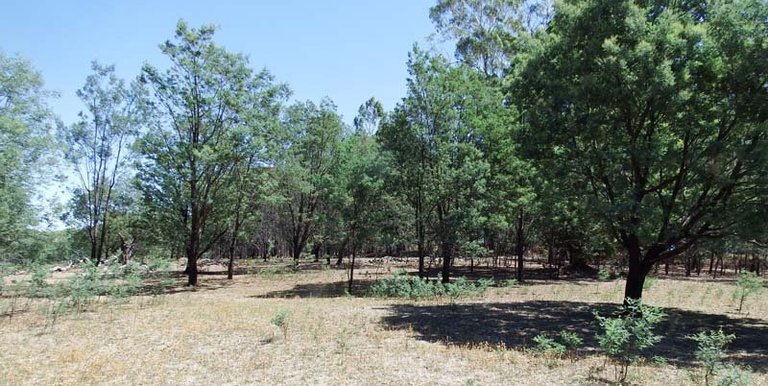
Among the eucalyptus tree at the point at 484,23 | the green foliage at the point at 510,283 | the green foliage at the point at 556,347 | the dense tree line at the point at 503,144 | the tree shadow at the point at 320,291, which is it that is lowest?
the tree shadow at the point at 320,291

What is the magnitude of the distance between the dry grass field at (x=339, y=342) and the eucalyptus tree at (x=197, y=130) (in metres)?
6.08

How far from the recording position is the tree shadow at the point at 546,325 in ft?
30.0

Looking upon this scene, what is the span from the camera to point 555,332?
10742 millimetres

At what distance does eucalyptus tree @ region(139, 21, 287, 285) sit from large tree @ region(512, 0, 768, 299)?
13.8 metres

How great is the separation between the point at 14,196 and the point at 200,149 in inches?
276

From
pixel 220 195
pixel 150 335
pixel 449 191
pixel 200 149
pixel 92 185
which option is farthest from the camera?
pixel 92 185

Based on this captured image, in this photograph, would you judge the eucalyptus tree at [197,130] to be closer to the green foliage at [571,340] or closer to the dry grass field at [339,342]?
the dry grass field at [339,342]

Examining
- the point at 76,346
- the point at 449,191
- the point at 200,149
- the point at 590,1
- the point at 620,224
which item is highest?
the point at 590,1

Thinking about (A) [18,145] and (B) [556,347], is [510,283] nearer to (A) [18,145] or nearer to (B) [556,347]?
(B) [556,347]

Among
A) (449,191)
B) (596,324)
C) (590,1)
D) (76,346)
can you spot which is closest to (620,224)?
(596,324)

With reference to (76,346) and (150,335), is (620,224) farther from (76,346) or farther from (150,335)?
(76,346)

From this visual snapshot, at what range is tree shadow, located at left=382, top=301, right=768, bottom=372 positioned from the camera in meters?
9.13

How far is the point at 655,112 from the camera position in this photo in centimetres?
1173

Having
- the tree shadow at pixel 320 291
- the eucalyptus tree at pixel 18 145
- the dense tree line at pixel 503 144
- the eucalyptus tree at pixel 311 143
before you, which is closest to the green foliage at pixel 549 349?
the dense tree line at pixel 503 144
